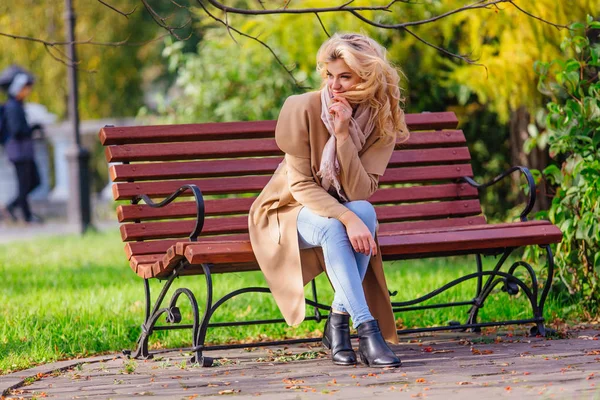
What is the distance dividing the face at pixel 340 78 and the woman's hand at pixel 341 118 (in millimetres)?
74

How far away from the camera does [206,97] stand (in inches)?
426

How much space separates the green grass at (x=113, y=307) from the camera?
200 inches

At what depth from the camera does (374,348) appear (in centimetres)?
418

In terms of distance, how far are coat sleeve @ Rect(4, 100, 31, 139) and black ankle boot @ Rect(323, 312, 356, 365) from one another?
11.9 m

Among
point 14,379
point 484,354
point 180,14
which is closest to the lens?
point 14,379

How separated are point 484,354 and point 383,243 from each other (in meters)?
0.65

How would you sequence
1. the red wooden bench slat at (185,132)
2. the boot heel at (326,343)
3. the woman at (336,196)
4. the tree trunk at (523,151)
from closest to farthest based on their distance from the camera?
the woman at (336,196), the boot heel at (326,343), the red wooden bench slat at (185,132), the tree trunk at (523,151)

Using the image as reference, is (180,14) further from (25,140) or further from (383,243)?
(383,243)

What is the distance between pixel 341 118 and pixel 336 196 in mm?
358

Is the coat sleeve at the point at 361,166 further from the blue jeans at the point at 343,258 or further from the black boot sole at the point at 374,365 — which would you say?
the black boot sole at the point at 374,365

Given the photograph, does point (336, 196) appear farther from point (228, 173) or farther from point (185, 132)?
point (185, 132)

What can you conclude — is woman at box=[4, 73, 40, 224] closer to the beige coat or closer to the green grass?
the green grass

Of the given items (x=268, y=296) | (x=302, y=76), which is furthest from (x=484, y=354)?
(x=302, y=76)

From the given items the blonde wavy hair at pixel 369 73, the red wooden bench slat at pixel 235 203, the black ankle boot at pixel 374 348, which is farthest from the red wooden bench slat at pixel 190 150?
the black ankle boot at pixel 374 348
